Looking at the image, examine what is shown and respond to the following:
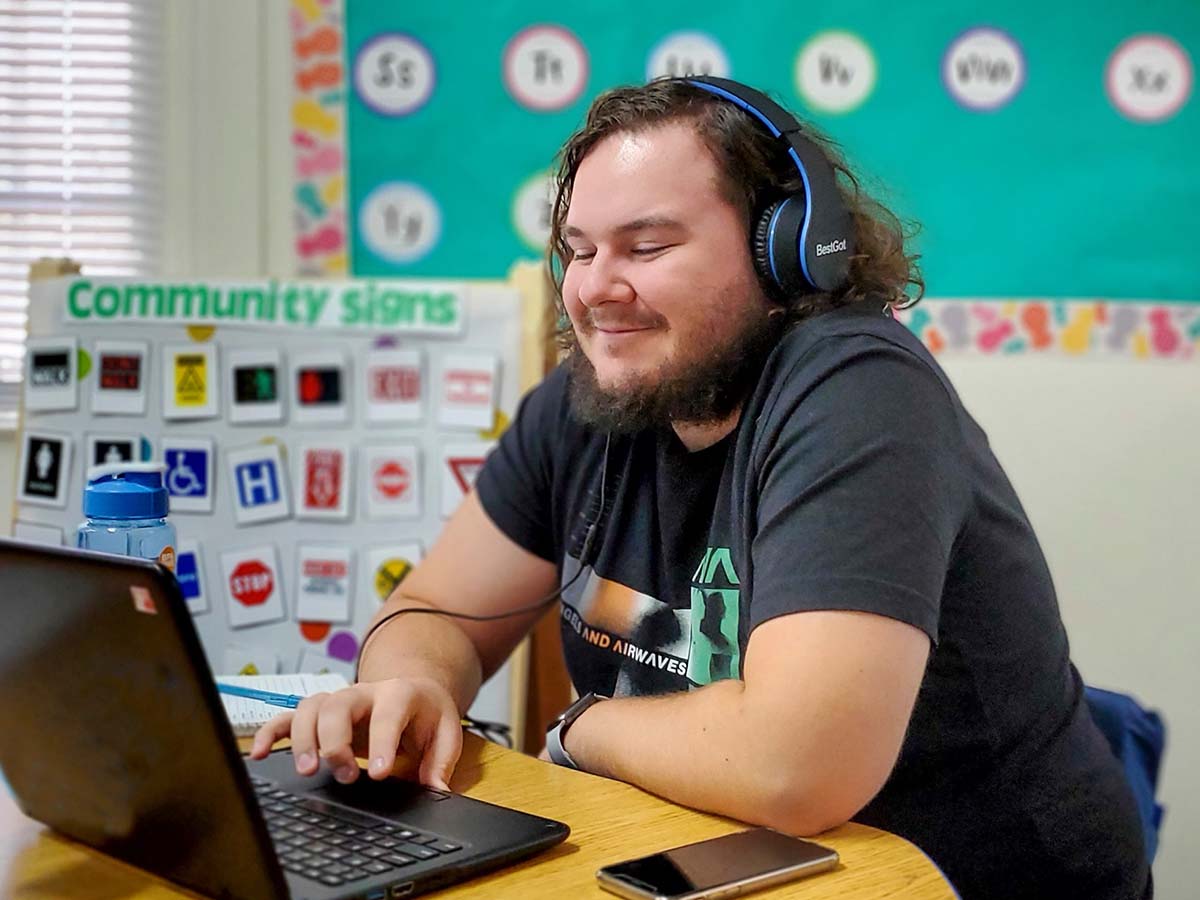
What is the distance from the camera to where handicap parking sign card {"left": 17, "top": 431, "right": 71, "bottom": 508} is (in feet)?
6.53

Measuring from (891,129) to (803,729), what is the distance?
1.59 m

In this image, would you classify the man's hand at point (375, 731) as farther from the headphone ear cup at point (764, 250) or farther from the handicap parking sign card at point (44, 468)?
the handicap parking sign card at point (44, 468)

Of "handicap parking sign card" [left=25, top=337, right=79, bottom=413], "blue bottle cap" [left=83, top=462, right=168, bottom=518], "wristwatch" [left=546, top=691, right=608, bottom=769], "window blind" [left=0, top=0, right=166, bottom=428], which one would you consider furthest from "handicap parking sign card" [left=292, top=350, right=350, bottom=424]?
"wristwatch" [left=546, top=691, right=608, bottom=769]

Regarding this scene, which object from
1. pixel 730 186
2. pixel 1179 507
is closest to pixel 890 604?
pixel 730 186

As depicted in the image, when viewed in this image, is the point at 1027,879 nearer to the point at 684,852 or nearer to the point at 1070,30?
the point at 684,852

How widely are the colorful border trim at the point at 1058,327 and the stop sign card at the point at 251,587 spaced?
3.53 ft

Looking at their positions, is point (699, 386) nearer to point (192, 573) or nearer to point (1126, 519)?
point (1126, 519)

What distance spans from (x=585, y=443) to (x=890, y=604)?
53 centimetres

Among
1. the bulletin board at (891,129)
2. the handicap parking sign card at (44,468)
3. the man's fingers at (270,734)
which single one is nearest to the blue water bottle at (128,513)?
the man's fingers at (270,734)

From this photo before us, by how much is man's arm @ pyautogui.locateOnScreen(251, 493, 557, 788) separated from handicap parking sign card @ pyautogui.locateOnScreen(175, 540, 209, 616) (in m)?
0.65

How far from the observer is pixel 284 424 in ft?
6.52

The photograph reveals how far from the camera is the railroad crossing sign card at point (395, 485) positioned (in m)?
1.97

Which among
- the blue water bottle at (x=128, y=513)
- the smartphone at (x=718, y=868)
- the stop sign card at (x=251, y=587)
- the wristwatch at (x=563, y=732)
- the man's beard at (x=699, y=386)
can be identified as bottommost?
the stop sign card at (x=251, y=587)

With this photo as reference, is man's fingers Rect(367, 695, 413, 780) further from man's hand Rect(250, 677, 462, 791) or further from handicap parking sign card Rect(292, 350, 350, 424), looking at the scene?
handicap parking sign card Rect(292, 350, 350, 424)
